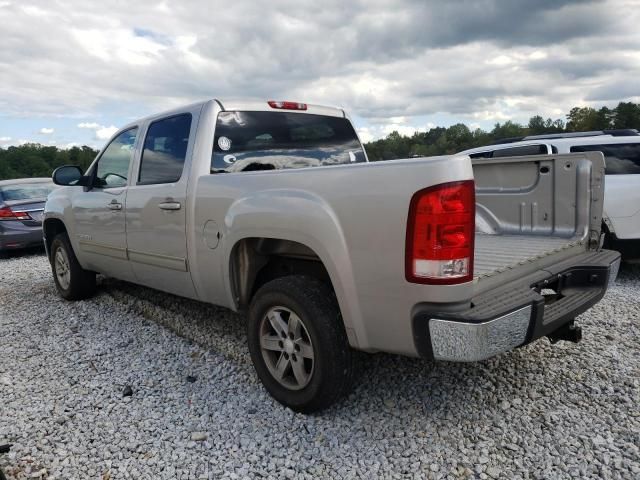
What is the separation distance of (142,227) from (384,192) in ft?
7.91

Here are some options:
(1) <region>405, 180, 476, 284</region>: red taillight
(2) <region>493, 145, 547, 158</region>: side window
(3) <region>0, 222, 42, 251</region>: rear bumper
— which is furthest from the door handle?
(3) <region>0, 222, 42, 251</region>: rear bumper

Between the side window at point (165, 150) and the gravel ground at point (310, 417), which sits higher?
the side window at point (165, 150)

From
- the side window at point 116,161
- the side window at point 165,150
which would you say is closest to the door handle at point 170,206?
the side window at point 165,150

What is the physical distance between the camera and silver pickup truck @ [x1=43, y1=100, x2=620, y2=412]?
223cm

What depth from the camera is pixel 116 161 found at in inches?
181

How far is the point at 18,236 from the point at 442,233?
31.3 feet

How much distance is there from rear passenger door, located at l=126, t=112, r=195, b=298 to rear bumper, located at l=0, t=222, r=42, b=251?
21.3 feet

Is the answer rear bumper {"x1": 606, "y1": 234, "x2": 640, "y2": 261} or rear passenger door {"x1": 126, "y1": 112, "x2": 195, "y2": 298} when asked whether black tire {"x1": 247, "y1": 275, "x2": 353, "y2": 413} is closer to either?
rear passenger door {"x1": 126, "y1": 112, "x2": 195, "y2": 298}

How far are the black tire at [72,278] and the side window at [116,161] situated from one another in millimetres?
1067

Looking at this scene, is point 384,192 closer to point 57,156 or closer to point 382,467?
point 382,467

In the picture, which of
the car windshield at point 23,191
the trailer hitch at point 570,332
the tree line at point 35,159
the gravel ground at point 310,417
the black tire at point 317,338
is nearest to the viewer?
the gravel ground at point 310,417

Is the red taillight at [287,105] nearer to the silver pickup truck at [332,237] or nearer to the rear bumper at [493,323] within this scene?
the silver pickup truck at [332,237]

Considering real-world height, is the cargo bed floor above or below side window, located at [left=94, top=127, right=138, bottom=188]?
below

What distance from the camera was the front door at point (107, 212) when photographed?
435 cm
